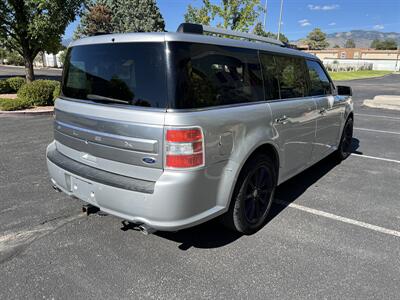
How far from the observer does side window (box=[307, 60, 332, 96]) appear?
4.46 metres

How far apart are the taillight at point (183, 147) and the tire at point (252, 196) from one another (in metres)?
0.69

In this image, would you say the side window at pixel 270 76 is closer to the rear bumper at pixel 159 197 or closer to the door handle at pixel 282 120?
the door handle at pixel 282 120

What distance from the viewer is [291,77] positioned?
391 centimetres

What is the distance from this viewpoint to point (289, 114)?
3621 millimetres

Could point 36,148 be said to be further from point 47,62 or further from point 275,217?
point 47,62

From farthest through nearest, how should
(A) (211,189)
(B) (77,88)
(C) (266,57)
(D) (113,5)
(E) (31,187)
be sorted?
(D) (113,5) → (E) (31,187) → (C) (266,57) → (B) (77,88) → (A) (211,189)

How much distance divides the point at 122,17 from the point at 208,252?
45159 mm

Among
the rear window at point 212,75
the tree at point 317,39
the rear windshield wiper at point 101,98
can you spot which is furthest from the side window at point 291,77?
the tree at point 317,39

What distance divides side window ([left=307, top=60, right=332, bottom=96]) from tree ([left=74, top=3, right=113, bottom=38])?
42.2 m

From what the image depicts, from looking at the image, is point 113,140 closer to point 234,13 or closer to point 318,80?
point 318,80

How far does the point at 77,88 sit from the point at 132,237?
1535mm

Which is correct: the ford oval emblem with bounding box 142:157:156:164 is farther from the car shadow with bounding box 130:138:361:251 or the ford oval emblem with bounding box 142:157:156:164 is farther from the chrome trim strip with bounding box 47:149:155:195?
the car shadow with bounding box 130:138:361:251

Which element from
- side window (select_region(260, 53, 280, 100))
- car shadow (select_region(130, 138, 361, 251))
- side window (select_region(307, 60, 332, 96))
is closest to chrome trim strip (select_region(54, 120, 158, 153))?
car shadow (select_region(130, 138, 361, 251))

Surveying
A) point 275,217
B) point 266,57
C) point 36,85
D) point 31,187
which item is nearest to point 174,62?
point 266,57
